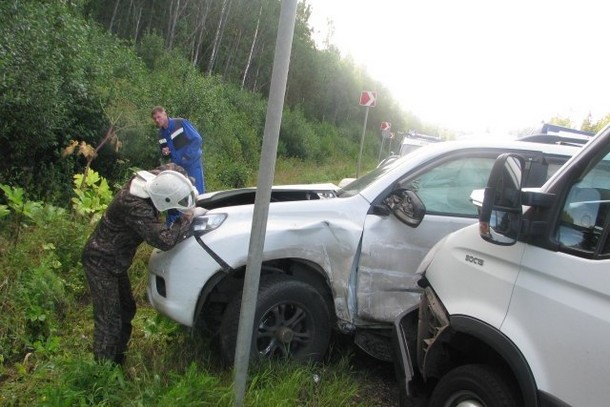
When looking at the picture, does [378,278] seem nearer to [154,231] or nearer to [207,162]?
[154,231]

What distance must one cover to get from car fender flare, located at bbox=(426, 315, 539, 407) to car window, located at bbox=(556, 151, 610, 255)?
1.62 ft

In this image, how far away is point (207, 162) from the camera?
1091 cm

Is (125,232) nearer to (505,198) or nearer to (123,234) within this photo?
(123,234)

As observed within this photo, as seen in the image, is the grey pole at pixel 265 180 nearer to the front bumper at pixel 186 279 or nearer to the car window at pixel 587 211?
the front bumper at pixel 186 279

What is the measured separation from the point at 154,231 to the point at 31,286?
1.71 meters

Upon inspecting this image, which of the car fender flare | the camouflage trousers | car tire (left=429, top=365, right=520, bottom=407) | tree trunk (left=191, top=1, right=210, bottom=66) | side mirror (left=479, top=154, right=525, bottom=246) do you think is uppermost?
tree trunk (left=191, top=1, right=210, bottom=66)

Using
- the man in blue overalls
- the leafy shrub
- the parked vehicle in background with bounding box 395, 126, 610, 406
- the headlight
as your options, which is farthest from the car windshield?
the leafy shrub

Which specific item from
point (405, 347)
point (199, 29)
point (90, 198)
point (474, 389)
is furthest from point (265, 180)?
point (199, 29)

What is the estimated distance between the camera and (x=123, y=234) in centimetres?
339

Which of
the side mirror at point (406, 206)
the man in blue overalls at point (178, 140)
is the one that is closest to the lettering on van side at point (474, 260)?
the side mirror at point (406, 206)

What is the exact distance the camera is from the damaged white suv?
10.9 feet

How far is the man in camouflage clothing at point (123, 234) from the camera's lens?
323cm

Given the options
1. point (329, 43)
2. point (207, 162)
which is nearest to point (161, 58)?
point (207, 162)

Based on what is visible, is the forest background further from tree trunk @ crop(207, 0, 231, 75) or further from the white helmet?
tree trunk @ crop(207, 0, 231, 75)
